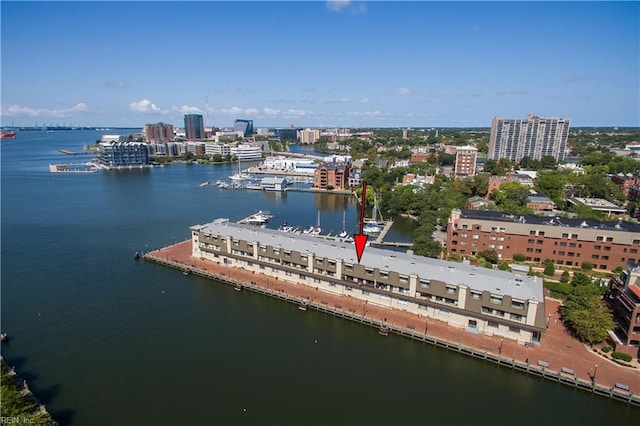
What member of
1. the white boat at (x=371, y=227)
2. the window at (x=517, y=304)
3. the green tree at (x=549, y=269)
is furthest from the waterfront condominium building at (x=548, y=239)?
the window at (x=517, y=304)

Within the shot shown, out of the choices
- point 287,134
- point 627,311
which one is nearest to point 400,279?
point 627,311

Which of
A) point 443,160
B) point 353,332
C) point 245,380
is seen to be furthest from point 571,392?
point 443,160

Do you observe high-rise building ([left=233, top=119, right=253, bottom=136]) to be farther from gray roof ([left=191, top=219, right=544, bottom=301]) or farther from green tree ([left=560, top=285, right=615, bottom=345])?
green tree ([left=560, top=285, right=615, bottom=345])

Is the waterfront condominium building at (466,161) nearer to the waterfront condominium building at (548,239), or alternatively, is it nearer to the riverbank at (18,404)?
the waterfront condominium building at (548,239)

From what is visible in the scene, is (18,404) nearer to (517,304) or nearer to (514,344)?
(514,344)

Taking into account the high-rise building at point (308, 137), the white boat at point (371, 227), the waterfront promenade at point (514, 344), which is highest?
the high-rise building at point (308, 137)

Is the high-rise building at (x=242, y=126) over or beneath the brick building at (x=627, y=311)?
over
